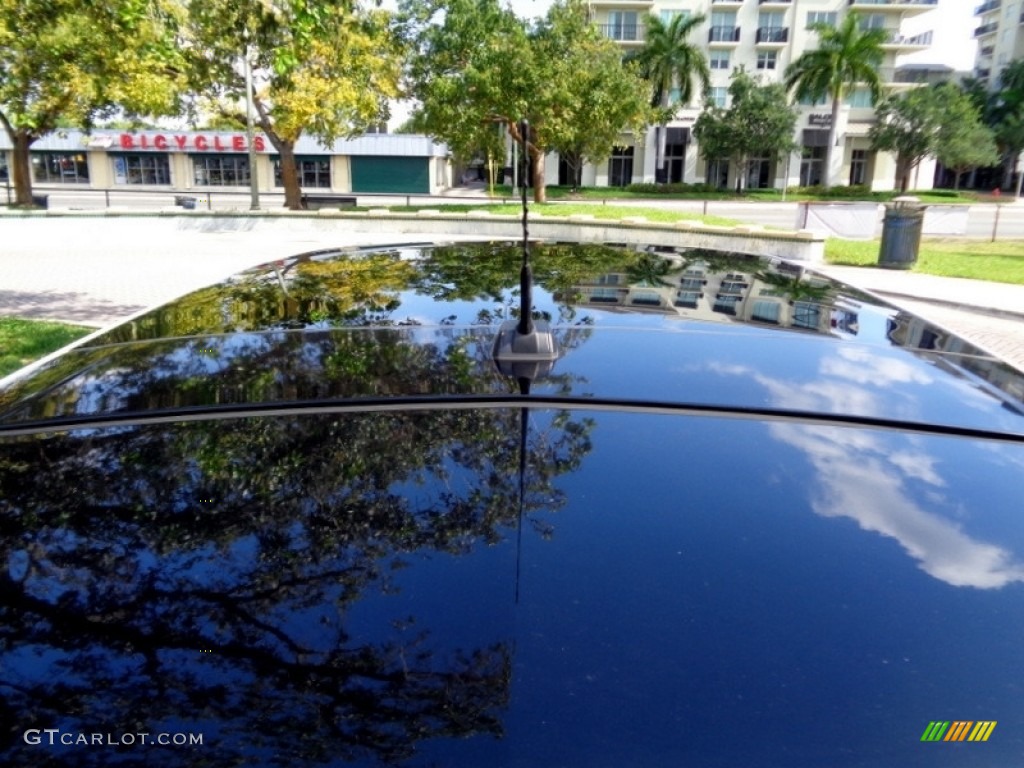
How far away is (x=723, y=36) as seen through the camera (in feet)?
220

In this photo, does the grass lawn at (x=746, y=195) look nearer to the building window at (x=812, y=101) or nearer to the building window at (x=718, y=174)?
the building window at (x=718, y=174)

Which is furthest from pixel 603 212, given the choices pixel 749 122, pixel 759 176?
pixel 759 176

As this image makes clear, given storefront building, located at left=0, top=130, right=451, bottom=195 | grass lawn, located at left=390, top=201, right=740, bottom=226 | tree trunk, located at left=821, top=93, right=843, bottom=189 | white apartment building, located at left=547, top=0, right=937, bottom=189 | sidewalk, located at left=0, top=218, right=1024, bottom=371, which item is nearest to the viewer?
sidewalk, located at left=0, top=218, right=1024, bottom=371

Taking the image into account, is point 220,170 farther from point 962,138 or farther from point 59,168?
point 962,138

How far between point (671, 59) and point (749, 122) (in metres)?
7.90

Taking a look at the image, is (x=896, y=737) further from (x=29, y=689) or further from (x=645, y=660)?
(x=29, y=689)

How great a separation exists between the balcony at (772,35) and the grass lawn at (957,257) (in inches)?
1914

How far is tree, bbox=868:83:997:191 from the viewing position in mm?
59781

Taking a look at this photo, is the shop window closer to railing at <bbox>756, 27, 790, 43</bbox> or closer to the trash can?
railing at <bbox>756, 27, 790, 43</bbox>

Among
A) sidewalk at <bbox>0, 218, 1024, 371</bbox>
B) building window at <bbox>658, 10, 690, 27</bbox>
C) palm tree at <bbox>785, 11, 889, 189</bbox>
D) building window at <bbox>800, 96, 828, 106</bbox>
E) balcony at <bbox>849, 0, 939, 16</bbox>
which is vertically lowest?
sidewalk at <bbox>0, 218, 1024, 371</bbox>

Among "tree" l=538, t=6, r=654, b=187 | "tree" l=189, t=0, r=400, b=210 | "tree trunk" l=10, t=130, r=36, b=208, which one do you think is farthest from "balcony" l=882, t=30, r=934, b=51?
"tree trunk" l=10, t=130, r=36, b=208

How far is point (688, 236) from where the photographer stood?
63.6 feet

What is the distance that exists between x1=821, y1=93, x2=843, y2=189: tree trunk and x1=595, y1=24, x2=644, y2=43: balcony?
642 inches

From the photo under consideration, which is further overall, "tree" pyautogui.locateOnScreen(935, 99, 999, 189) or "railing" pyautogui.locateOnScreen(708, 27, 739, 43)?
"railing" pyautogui.locateOnScreen(708, 27, 739, 43)
